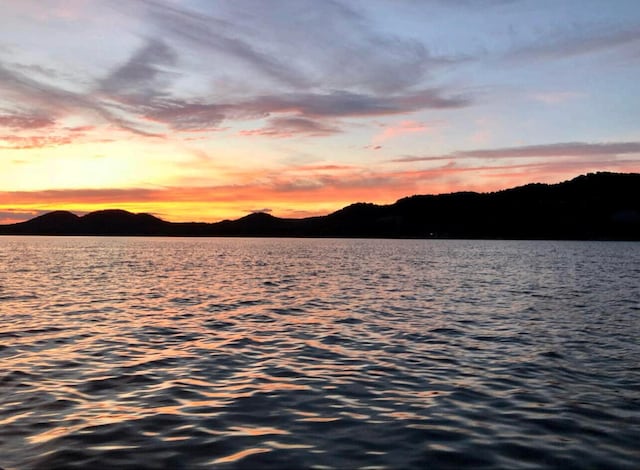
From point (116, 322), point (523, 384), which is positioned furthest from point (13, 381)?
point (523, 384)

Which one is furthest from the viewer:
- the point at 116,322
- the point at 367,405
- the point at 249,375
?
the point at 116,322

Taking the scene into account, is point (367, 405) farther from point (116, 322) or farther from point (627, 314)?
point (627, 314)

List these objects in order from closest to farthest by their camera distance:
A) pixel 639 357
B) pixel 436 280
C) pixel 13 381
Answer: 1. pixel 13 381
2. pixel 639 357
3. pixel 436 280

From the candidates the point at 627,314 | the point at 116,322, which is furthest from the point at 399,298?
the point at 116,322

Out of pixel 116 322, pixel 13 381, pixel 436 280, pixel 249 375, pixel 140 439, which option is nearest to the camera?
pixel 140 439

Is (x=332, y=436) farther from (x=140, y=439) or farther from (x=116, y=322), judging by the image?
(x=116, y=322)

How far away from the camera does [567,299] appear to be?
3922cm

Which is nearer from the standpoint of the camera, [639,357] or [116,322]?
[639,357]

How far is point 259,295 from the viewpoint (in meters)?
40.6

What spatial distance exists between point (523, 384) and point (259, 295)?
90.2 feet

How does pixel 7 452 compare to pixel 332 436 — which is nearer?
pixel 7 452

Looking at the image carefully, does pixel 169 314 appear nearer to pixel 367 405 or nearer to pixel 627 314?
pixel 367 405

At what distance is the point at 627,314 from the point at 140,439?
2974 centimetres

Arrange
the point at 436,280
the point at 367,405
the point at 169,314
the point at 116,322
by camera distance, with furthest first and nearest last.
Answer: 1. the point at 436,280
2. the point at 169,314
3. the point at 116,322
4. the point at 367,405
